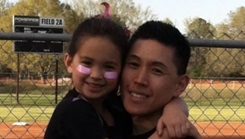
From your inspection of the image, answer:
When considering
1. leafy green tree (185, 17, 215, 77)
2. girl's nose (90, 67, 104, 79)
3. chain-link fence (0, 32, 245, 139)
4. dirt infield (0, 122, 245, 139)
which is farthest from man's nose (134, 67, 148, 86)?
dirt infield (0, 122, 245, 139)

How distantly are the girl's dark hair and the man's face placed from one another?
0.05 m

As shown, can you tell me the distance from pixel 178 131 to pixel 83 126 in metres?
0.26

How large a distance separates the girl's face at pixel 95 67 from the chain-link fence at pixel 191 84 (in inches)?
98.5

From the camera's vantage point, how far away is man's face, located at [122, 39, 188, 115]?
150 centimetres

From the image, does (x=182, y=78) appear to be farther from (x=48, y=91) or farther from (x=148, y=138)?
(x=48, y=91)

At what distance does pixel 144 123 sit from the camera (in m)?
1.59

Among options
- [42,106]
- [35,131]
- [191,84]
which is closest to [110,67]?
[191,84]

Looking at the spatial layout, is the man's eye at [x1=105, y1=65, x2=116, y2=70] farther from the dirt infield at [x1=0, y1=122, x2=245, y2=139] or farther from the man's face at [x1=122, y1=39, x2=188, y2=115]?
→ the dirt infield at [x1=0, y1=122, x2=245, y2=139]

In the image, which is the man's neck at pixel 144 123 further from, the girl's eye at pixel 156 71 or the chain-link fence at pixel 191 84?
the chain-link fence at pixel 191 84

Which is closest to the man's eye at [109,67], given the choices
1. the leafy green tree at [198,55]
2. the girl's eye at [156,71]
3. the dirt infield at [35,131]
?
the girl's eye at [156,71]

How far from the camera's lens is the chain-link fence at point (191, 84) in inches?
211

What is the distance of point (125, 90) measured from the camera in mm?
1570

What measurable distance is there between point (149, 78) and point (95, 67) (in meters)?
0.16

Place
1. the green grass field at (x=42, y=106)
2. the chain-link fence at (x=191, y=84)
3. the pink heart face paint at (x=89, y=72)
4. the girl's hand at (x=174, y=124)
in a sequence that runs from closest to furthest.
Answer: the girl's hand at (x=174, y=124), the pink heart face paint at (x=89, y=72), the chain-link fence at (x=191, y=84), the green grass field at (x=42, y=106)
